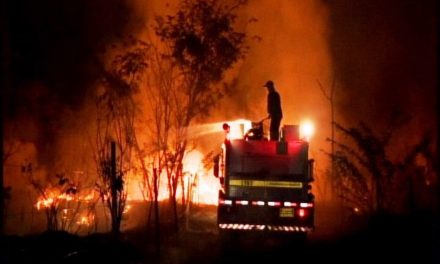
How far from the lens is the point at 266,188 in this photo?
45.0ft

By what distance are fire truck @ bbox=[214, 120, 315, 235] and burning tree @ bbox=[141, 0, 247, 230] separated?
4878 millimetres

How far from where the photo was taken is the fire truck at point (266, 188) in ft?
44.8

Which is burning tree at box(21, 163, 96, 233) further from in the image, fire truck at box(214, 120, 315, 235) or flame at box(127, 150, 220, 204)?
fire truck at box(214, 120, 315, 235)

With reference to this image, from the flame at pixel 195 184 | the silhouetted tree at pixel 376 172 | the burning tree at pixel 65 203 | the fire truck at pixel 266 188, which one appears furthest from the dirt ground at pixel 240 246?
the flame at pixel 195 184

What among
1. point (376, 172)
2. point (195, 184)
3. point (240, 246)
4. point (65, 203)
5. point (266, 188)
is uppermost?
point (376, 172)

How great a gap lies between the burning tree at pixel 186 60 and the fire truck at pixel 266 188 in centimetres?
488

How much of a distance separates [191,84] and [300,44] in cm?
865

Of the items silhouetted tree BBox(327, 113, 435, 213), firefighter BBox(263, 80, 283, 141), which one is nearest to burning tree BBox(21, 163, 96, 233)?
firefighter BBox(263, 80, 283, 141)

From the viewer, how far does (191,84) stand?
1944 centimetres

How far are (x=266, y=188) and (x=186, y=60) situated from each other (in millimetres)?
6751

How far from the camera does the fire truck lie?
13.7 m

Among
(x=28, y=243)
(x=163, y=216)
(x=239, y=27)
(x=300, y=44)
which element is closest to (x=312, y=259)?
(x=28, y=243)

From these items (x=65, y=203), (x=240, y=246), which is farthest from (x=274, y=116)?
(x=65, y=203)

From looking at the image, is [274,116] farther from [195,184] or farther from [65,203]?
[65,203]
